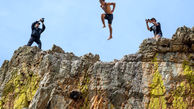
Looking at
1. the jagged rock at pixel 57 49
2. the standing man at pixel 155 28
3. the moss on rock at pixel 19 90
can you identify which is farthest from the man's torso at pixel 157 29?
the moss on rock at pixel 19 90

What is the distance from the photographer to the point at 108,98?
1582 centimetres

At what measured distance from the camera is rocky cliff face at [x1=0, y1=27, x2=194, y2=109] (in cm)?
1548

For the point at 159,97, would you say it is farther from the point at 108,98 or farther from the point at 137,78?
the point at 108,98

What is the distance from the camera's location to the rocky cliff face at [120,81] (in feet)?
50.8

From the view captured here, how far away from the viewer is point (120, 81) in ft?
53.0

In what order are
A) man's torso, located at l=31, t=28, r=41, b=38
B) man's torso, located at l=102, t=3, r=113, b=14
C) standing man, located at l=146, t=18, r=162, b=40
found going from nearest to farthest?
standing man, located at l=146, t=18, r=162, b=40 → man's torso, located at l=102, t=3, r=113, b=14 → man's torso, located at l=31, t=28, r=41, b=38

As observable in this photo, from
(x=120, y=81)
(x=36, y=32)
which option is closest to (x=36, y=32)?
(x=36, y=32)

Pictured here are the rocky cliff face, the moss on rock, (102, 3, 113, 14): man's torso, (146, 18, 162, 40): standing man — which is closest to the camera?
the rocky cliff face

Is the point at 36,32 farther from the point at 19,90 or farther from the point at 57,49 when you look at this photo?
the point at 19,90

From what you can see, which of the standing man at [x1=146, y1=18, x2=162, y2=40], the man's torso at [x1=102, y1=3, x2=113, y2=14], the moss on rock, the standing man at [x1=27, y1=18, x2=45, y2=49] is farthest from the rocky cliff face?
the man's torso at [x1=102, y1=3, x2=113, y2=14]

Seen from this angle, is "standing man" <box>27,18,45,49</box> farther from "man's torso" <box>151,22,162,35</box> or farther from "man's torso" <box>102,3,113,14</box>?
"man's torso" <box>151,22,162,35</box>

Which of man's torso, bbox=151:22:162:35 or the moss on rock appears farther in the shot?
man's torso, bbox=151:22:162:35

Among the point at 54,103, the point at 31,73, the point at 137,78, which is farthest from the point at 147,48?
the point at 31,73

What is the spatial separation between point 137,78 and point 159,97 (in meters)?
1.64
